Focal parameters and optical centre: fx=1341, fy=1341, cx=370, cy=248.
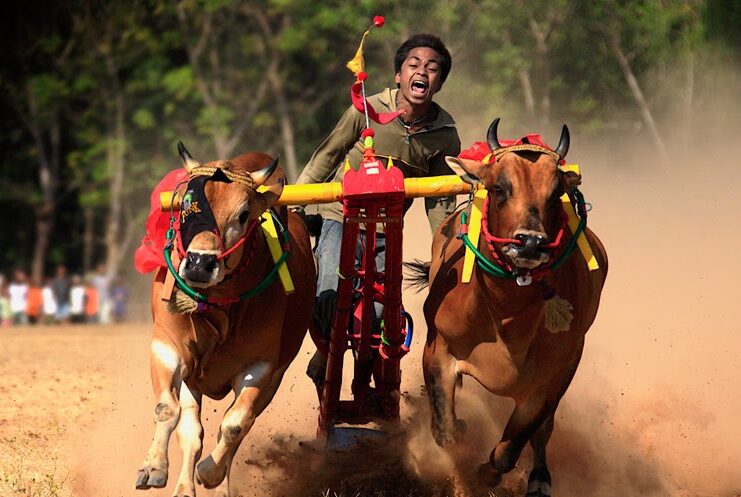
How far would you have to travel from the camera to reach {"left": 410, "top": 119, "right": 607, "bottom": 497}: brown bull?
6.85 meters

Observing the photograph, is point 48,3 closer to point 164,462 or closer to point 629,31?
point 629,31

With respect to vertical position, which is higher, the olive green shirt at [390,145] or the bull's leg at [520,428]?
the olive green shirt at [390,145]

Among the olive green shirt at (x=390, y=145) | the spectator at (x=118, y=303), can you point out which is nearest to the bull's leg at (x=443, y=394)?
the olive green shirt at (x=390, y=145)

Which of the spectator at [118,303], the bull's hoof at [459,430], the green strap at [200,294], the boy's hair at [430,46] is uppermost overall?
the boy's hair at [430,46]

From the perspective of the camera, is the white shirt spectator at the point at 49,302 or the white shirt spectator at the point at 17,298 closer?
the white shirt spectator at the point at 17,298

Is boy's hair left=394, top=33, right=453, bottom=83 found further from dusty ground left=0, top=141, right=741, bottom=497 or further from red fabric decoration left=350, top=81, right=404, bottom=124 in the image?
dusty ground left=0, top=141, right=741, bottom=497

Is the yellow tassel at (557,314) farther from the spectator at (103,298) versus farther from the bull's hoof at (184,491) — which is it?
the spectator at (103,298)

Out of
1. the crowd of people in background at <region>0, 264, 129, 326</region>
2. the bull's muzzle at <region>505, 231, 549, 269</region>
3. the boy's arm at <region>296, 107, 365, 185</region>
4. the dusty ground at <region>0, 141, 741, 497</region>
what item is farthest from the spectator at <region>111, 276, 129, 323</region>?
the bull's muzzle at <region>505, 231, 549, 269</region>

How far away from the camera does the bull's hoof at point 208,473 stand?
23.3ft

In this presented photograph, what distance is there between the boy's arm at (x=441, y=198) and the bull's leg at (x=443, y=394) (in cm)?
125

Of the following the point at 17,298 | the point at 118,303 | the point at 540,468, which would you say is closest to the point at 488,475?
the point at 540,468

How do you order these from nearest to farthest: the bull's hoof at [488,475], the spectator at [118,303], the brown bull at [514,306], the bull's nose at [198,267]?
the bull's nose at [198,267], the brown bull at [514,306], the bull's hoof at [488,475], the spectator at [118,303]

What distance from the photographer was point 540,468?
8.18 metres

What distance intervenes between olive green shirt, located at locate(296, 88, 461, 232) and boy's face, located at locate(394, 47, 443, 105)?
0.19 metres
